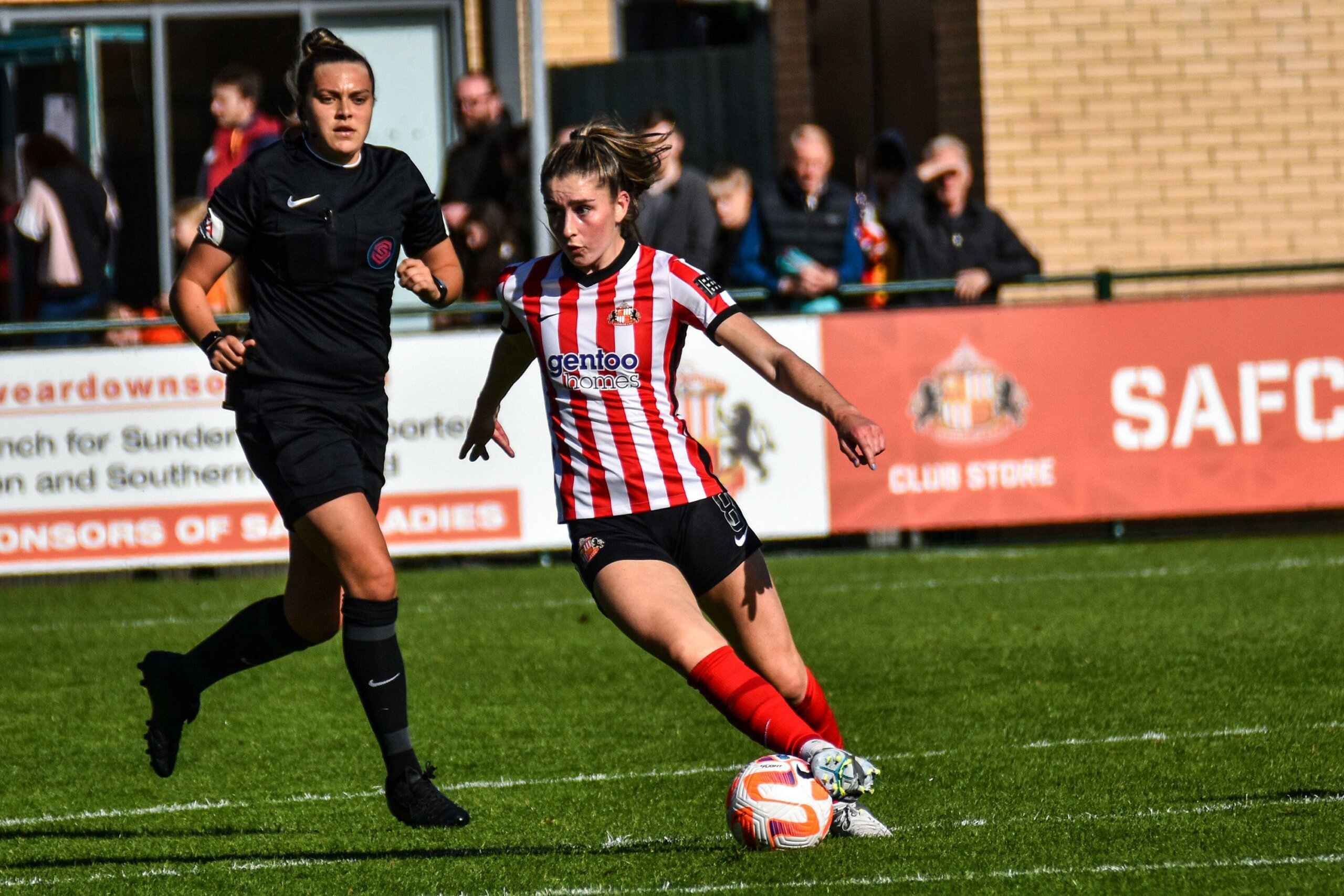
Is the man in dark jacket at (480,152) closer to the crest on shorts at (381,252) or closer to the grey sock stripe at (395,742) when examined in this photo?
the crest on shorts at (381,252)

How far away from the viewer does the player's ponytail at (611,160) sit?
204 inches

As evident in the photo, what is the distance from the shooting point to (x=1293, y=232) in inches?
607

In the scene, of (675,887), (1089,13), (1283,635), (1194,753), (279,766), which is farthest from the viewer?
(1089,13)

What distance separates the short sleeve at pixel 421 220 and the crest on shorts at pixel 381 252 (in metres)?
0.09

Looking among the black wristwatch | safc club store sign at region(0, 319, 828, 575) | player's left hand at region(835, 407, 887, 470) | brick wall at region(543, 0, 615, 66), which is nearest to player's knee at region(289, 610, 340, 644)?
the black wristwatch

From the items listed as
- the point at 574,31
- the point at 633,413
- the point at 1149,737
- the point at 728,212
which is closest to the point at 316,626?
the point at 633,413

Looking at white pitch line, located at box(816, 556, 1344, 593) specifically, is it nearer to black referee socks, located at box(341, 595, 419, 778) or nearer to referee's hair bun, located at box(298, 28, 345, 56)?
black referee socks, located at box(341, 595, 419, 778)

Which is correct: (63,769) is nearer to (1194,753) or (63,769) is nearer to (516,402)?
(1194,753)

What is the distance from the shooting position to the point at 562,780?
637 centimetres

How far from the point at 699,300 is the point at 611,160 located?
0.43 m

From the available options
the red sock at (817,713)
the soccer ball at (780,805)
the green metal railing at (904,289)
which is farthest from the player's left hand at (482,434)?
the green metal railing at (904,289)

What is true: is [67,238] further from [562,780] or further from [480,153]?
[562,780]

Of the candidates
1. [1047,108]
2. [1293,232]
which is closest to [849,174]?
[1047,108]

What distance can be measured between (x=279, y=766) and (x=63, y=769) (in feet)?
2.44
